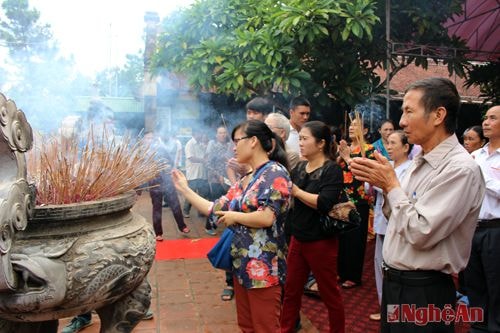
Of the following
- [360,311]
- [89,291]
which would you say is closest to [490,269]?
[360,311]

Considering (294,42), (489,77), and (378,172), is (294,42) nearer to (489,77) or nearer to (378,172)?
(378,172)

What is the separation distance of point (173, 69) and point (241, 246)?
4.34 meters

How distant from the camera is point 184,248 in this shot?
5.61 m

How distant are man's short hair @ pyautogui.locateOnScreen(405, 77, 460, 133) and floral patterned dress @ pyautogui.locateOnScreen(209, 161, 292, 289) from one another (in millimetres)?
898

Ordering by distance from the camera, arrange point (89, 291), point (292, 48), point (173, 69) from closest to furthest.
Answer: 1. point (89, 291)
2. point (292, 48)
3. point (173, 69)

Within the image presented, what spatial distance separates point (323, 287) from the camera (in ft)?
9.48

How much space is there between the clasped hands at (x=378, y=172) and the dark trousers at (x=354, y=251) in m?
2.37

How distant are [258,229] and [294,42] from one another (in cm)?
308

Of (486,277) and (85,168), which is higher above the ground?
(85,168)

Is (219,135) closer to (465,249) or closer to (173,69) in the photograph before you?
(173,69)

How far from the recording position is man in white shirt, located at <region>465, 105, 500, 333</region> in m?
2.96

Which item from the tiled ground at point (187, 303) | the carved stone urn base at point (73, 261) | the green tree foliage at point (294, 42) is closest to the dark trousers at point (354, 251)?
the tiled ground at point (187, 303)

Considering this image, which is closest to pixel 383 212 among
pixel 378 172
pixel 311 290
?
pixel 378 172

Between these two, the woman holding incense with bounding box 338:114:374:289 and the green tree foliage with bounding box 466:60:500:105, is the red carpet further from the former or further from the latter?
the green tree foliage with bounding box 466:60:500:105
